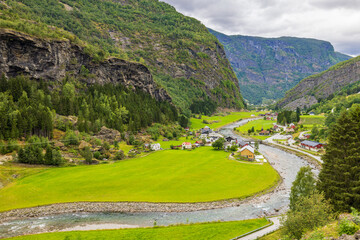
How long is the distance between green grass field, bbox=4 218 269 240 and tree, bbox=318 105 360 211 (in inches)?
480

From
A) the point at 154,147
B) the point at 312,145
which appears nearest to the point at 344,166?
the point at 154,147

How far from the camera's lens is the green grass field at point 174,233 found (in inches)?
1280

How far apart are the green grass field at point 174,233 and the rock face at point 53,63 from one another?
89.9 metres

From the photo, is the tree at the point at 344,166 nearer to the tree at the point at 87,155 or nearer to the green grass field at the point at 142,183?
the green grass field at the point at 142,183

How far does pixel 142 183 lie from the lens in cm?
5541

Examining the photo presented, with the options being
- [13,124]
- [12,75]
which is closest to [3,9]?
[12,75]

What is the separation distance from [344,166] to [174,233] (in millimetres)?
25361

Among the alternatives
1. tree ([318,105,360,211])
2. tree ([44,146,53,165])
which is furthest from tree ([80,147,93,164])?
tree ([318,105,360,211])

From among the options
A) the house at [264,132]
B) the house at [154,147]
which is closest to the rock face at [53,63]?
the house at [154,147]

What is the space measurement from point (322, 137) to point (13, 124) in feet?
398

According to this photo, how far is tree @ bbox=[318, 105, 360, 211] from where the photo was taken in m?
28.0

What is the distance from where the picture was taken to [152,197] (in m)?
48.0

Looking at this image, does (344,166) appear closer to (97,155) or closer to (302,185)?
(302,185)

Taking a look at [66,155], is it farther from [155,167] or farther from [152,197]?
[152,197]
